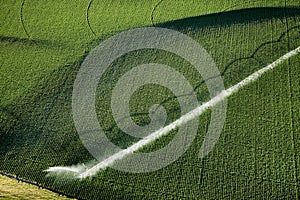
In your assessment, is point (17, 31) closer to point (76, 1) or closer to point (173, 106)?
point (76, 1)

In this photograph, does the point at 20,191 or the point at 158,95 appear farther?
the point at 158,95

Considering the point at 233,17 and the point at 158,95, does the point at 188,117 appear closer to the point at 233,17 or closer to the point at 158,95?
the point at 158,95

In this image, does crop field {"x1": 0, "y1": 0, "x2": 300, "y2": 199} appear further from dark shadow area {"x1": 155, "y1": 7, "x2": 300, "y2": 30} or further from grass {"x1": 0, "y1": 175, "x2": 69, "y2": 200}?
grass {"x1": 0, "y1": 175, "x2": 69, "y2": 200}

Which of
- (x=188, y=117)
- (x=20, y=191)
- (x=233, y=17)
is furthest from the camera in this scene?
(x=233, y=17)

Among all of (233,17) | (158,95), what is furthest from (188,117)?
(233,17)

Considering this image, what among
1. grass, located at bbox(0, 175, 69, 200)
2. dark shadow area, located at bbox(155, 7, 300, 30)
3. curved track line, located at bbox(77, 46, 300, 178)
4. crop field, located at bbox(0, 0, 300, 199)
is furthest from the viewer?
dark shadow area, located at bbox(155, 7, 300, 30)

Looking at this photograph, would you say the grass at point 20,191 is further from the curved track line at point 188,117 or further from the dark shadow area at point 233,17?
the dark shadow area at point 233,17

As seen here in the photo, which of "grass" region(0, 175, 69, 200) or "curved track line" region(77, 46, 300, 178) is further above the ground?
"grass" region(0, 175, 69, 200)

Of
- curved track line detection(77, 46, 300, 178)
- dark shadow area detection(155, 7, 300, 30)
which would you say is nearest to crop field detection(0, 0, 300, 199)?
dark shadow area detection(155, 7, 300, 30)
